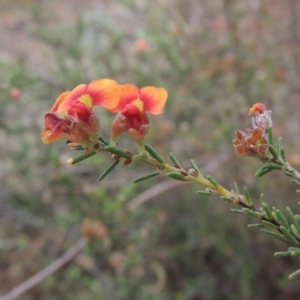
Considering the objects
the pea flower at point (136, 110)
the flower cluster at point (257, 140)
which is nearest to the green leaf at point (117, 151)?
the pea flower at point (136, 110)

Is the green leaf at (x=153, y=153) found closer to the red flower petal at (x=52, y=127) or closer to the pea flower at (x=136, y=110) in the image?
the pea flower at (x=136, y=110)

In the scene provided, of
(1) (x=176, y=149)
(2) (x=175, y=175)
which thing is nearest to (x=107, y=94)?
(2) (x=175, y=175)

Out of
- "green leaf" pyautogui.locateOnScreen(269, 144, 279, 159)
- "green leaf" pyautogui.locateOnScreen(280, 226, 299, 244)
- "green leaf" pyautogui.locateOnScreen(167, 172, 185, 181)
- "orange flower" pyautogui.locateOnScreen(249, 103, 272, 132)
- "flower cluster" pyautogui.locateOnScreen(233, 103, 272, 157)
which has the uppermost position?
"orange flower" pyautogui.locateOnScreen(249, 103, 272, 132)

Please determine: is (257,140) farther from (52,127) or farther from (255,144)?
(52,127)

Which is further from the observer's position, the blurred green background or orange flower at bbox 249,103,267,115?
the blurred green background

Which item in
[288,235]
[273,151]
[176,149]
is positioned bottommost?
[176,149]

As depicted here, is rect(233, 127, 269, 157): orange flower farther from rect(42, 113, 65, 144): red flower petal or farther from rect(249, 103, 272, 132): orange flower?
rect(42, 113, 65, 144): red flower petal

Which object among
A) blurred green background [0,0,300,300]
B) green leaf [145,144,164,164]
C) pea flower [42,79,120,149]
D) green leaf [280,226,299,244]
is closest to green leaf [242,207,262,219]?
green leaf [280,226,299,244]
